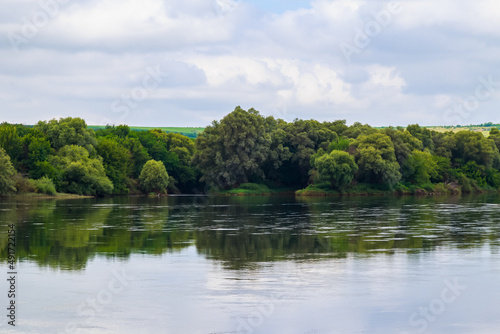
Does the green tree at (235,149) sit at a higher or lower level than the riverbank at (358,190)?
higher

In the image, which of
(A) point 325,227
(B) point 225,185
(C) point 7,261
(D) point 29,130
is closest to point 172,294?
(C) point 7,261

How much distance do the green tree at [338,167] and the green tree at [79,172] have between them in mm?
32826

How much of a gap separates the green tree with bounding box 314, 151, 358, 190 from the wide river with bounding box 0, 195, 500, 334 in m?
64.7

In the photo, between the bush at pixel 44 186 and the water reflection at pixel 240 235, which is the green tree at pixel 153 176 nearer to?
the bush at pixel 44 186

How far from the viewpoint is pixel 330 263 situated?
1005 inches

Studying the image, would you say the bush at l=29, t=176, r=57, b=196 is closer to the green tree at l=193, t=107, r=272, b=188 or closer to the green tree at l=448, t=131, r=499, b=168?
the green tree at l=193, t=107, r=272, b=188

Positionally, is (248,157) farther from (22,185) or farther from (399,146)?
(22,185)

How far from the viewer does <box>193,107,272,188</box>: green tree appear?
116188 millimetres

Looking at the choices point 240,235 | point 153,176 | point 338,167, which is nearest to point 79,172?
point 153,176

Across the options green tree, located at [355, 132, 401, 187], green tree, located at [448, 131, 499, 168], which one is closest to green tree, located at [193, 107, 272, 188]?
green tree, located at [355, 132, 401, 187]

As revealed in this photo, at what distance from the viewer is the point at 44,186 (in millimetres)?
89938

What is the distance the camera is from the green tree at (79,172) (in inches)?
3775

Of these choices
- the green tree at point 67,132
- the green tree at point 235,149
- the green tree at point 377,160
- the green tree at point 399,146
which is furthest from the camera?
the green tree at point 235,149

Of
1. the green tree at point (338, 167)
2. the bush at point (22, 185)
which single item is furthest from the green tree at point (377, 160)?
the bush at point (22, 185)
